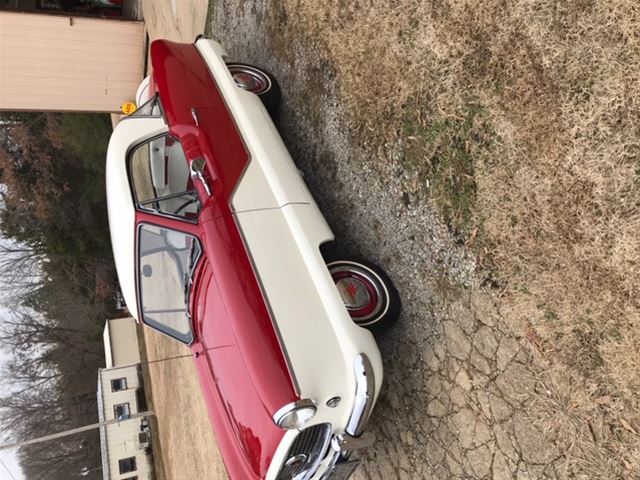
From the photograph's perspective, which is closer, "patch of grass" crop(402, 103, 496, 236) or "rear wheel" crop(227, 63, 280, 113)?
"patch of grass" crop(402, 103, 496, 236)

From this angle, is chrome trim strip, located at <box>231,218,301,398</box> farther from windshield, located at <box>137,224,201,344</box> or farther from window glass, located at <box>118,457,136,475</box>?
window glass, located at <box>118,457,136,475</box>

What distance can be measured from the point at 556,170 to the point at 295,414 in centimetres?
211

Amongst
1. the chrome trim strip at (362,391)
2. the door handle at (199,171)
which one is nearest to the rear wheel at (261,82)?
the door handle at (199,171)

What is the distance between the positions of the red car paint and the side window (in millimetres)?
260

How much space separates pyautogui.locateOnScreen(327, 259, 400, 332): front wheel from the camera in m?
3.89

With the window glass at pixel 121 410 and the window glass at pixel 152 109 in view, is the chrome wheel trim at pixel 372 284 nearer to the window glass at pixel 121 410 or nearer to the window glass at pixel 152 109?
the window glass at pixel 152 109

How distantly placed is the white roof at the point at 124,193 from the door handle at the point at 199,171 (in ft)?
2.33

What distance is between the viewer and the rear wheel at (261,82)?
530 cm

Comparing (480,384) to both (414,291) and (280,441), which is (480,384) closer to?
(414,291)

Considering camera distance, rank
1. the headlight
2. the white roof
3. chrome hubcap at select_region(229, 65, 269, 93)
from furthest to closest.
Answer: chrome hubcap at select_region(229, 65, 269, 93) → the white roof → the headlight

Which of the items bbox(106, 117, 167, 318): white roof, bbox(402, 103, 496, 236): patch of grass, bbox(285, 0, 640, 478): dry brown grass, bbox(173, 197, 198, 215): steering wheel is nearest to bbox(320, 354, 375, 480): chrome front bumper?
bbox(285, 0, 640, 478): dry brown grass

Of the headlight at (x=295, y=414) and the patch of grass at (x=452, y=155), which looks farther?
the patch of grass at (x=452, y=155)

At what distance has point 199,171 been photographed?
386cm

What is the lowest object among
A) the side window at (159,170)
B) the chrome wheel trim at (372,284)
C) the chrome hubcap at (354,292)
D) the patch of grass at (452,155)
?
the side window at (159,170)
